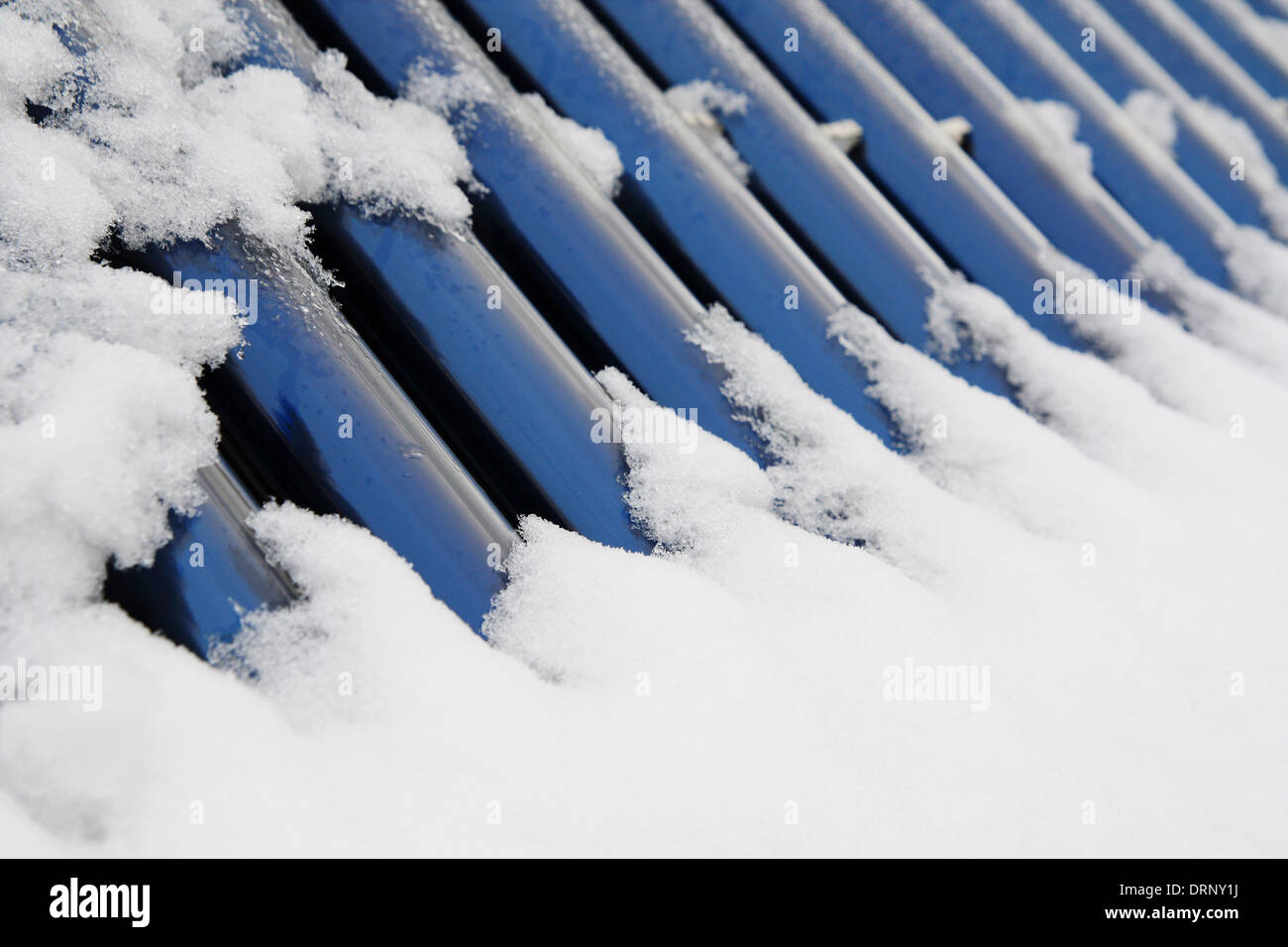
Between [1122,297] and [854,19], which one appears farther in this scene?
[854,19]

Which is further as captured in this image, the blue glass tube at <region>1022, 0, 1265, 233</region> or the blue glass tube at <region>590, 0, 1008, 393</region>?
the blue glass tube at <region>1022, 0, 1265, 233</region>

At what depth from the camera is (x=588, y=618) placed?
1074 millimetres

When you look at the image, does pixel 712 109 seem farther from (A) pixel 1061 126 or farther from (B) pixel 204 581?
(B) pixel 204 581

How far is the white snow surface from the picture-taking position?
2.91 ft

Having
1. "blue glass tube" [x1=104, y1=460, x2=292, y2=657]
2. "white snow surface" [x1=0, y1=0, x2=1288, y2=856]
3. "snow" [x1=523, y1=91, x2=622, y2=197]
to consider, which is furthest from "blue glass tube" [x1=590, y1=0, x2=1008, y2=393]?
"blue glass tube" [x1=104, y1=460, x2=292, y2=657]

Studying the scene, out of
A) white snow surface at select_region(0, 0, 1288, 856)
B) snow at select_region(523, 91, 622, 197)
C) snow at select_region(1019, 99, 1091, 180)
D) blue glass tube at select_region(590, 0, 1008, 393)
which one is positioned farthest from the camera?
snow at select_region(1019, 99, 1091, 180)

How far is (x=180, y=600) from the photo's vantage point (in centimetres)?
95

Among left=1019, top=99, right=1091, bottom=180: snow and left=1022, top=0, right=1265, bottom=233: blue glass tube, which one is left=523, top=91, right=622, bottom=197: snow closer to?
left=1019, top=99, right=1091, bottom=180: snow

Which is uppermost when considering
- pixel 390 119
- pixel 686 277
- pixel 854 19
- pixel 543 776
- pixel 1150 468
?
pixel 854 19

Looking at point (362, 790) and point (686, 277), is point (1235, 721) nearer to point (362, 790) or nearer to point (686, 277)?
point (686, 277)

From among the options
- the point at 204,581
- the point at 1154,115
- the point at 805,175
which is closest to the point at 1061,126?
the point at 1154,115

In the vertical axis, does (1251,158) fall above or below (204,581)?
above
